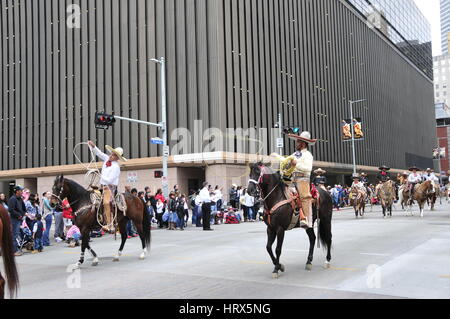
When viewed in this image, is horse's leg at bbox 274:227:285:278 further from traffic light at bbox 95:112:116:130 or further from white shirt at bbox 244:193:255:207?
white shirt at bbox 244:193:255:207

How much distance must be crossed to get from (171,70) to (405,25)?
64.9 m

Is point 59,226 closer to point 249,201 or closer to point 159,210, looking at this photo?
point 159,210

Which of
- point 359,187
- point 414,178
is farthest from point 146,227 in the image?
point 414,178

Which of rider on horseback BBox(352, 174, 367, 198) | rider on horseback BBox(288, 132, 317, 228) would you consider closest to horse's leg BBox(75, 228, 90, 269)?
rider on horseback BBox(288, 132, 317, 228)

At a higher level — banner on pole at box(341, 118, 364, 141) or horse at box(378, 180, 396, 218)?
banner on pole at box(341, 118, 364, 141)

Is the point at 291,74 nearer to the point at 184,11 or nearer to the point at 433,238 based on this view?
the point at 184,11

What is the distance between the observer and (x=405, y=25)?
267 feet

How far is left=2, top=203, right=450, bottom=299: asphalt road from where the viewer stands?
21.3 ft

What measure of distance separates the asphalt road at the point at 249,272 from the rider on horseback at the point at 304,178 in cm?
A: 107

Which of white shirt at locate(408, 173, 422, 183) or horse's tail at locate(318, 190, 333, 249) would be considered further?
white shirt at locate(408, 173, 422, 183)

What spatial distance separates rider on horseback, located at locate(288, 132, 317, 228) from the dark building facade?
24.4m

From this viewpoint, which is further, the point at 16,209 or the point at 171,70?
the point at 171,70

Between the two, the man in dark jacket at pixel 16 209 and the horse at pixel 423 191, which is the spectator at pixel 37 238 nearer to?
the man in dark jacket at pixel 16 209
